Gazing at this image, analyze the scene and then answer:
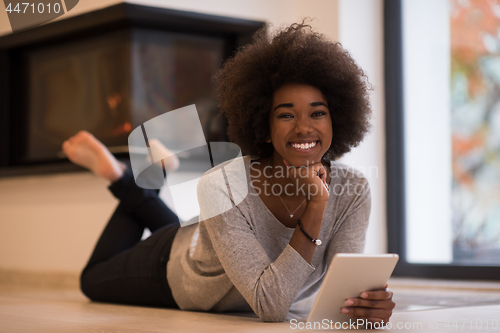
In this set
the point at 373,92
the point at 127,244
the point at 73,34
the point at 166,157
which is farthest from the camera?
the point at 373,92

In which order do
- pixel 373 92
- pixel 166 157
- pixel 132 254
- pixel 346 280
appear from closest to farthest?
1. pixel 346 280
2. pixel 132 254
3. pixel 166 157
4. pixel 373 92

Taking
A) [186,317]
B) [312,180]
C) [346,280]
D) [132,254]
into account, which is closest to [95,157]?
Answer: [132,254]

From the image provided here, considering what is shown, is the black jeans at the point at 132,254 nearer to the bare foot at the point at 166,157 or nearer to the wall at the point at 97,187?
the bare foot at the point at 166,157

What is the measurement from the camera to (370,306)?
1.17 m

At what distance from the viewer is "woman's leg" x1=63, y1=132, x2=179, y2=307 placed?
5.78ft

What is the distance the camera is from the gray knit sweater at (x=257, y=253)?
1.26 meters

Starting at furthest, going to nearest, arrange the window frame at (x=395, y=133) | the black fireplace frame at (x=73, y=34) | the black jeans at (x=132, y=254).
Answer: the window frame at (x=395, y=133), the black fireplace frame at (x=73, y=34), the black jeans at (x=132, y=254)

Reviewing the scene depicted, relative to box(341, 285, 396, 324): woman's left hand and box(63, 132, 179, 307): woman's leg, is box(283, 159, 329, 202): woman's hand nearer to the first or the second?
box(341, 285, 396, 324): woman's left hand

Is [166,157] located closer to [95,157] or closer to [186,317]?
Answer: [95,157]

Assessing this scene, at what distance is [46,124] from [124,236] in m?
1.07

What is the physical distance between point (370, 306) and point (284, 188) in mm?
380

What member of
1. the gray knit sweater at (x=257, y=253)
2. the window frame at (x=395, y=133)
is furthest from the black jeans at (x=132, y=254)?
the window frame at (x=395, y=133)

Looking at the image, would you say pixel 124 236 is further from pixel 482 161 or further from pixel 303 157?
pixel 482 161

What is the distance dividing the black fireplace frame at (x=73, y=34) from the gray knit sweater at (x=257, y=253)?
1.33 meters
